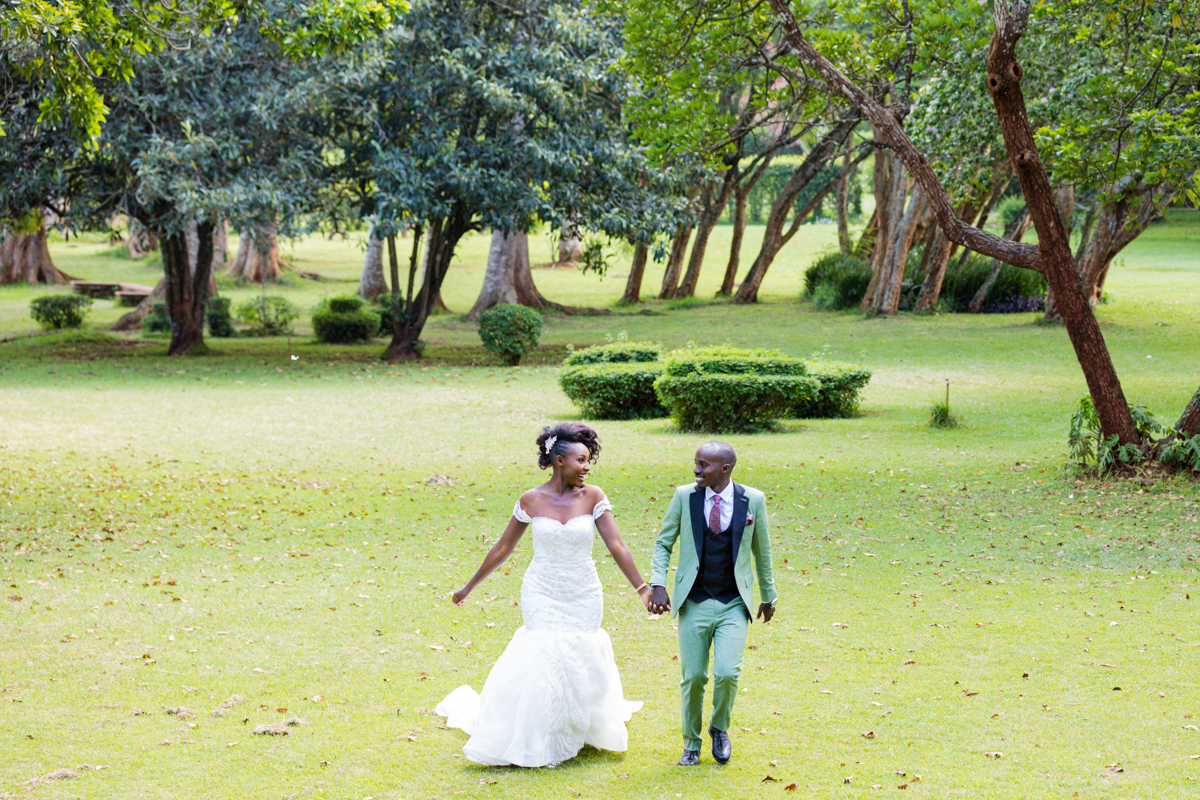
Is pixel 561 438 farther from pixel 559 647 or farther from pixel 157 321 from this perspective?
pixel 157 321

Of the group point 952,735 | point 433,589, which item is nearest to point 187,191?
point 433,589

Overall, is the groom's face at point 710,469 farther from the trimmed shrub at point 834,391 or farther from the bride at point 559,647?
the trimmed shrub at point 834,391

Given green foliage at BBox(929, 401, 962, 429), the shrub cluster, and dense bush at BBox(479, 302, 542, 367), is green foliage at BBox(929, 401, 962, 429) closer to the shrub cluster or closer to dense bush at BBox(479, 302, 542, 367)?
the shrub cluster

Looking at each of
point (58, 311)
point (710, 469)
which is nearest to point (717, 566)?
point (710, 469)

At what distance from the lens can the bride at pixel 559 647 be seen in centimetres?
501

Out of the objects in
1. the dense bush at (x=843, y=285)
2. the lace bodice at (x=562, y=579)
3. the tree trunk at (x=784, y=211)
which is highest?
the tree trunk at (x=784, y=211)

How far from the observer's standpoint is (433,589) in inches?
325

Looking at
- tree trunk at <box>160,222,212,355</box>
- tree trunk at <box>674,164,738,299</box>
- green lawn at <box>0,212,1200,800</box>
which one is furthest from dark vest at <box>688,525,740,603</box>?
tree trunk at <box>674,164,738,299</box>

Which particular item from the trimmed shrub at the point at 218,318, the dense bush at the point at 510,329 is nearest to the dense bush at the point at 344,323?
the trimmed shrub at the point at 218,318

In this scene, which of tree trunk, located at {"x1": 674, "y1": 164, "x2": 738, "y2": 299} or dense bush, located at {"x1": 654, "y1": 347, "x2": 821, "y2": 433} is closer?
dense bush, located at {"x1": 654, "y1": 347, "x2": 821, "y2": 433}

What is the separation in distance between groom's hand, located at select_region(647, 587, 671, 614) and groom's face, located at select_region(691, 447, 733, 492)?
0.48 metres

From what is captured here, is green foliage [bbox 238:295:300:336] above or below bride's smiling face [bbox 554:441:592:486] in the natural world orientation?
below

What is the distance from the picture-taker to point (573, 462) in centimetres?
498

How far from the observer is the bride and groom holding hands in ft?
16.2
